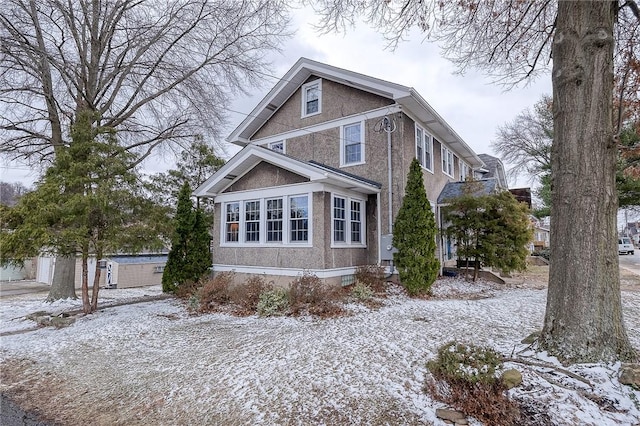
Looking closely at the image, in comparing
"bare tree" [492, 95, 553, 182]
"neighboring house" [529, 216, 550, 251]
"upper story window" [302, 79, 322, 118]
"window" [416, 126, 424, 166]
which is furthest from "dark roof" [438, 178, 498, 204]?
"bare tree" [492, 95, 553, 182]

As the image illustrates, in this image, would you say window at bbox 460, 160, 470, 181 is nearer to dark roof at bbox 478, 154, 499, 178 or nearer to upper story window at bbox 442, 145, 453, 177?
upper story window at bbox 442, 145, 453, 177

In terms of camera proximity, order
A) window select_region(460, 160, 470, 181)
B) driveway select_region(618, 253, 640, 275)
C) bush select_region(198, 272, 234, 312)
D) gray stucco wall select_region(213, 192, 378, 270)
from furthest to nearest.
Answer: driveway select_region(618, 253, 640, 275), window select_region(460, 160, 470, 181), gray stucco wall select_region(213, 192, 378, 270), bush select_region(198, 272, 234, 312)

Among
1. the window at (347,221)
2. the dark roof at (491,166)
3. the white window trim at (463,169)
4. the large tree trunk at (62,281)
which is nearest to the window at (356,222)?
the window at (347,221)

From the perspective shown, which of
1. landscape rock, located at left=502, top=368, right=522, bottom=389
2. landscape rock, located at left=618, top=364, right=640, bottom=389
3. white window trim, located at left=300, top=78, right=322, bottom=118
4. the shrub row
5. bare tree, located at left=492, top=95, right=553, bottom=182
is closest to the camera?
landscape rock, located at left=618, top=364, right=640, bottom=389

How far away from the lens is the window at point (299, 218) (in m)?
10.8

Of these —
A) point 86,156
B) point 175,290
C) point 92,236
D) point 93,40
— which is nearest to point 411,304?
point 175,290

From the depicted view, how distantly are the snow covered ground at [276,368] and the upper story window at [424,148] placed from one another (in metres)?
6.66

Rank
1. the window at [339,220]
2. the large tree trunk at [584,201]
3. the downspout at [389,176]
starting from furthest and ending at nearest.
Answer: the downspout at [389,176], the window at [339,220], the large tree trunk at [584,201]

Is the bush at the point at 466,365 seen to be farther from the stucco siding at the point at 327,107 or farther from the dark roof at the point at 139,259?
the dark roof at the point at 139,259

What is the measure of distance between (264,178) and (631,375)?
9941 mm

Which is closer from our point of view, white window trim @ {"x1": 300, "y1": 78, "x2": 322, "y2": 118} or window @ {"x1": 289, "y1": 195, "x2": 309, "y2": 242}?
window @ {"x1": 289, "y1": 195, "x2": 309, "y2": 242}

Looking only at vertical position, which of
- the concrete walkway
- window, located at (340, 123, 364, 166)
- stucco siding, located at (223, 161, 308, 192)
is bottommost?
the concrete walkway

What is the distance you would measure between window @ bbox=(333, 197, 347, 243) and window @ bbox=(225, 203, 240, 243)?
3703 mm

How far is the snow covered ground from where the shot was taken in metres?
3.86
